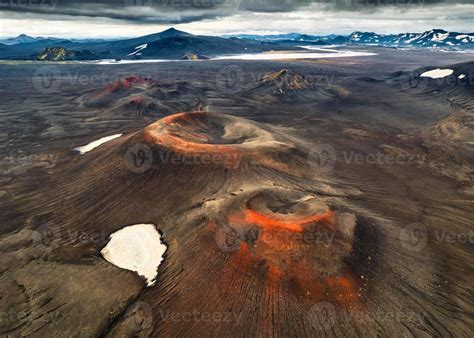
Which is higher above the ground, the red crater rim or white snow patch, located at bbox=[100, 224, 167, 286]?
the red crater rim

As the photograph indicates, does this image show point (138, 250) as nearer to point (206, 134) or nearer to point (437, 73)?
point (206, 134)

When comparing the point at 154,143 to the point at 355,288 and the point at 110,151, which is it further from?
the point at 355,288

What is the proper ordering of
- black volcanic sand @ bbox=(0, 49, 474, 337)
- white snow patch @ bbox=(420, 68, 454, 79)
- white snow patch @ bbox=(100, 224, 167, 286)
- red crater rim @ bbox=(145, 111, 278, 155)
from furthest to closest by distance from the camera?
white snow patch @ bbox=(420, 68, 454, 79)
red crater rim @ bbox=(145, 111, 278, 155)
white snow patch @ bbox=(100, 224, 167, 286)
black volcanic sand @ bbox=(0, 49, 474, 337)

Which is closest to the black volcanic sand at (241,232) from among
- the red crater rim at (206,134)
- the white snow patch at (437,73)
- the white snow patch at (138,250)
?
the red crater rim at (206,134)

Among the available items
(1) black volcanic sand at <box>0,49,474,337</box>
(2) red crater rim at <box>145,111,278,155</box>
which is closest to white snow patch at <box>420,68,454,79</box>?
(1) black volcanic sand at <box>0,49,474,337</box>

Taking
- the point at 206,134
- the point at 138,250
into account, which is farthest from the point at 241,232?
the point at 206,134

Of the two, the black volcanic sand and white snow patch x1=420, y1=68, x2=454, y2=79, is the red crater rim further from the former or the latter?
white snow patch x1=420, y1=68, x2=454, y2=79
